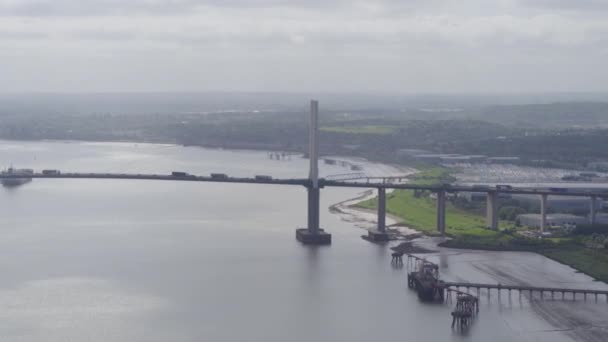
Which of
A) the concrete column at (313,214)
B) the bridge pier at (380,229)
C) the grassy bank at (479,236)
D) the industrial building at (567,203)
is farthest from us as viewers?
the industrial building at (567,203)

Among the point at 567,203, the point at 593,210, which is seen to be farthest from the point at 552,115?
the point at 593,210

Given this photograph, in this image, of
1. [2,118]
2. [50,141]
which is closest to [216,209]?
[50,141]

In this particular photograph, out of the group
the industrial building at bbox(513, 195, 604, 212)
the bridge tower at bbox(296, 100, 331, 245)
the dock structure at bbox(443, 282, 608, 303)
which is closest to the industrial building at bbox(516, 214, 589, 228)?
the industrial building at bbox(513, 195, 604, 212)

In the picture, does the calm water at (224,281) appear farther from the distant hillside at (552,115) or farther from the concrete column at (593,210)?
the distant hillside at (552,115)

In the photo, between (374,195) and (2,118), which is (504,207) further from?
(2,118)

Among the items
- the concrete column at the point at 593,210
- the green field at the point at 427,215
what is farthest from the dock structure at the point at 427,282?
the concrete column at the point at 593,210

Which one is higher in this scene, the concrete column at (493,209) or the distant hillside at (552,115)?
the distant hillside at (552,115)
